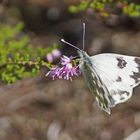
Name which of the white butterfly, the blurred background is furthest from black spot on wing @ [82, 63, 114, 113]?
the blurred background

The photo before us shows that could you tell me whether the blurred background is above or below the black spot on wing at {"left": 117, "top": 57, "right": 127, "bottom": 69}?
below

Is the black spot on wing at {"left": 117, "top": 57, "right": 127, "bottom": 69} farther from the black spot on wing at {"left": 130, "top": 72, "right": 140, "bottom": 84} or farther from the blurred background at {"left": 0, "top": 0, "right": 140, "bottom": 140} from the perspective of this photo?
the blurred background at {"left": 0, "top": 0, "right": 140, "bottom": 140}

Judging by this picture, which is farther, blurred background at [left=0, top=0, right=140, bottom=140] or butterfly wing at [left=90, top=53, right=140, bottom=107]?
blurred background at [left=0, top=0, right=140, bottom=140]

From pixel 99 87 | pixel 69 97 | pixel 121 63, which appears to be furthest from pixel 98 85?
pixel 69 97

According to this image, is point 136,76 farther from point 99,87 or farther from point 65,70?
point 65,70

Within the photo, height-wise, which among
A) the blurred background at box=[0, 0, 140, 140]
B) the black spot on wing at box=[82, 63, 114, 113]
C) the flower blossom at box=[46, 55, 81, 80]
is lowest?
the blurred background at box=[0, 0, 140, 140]

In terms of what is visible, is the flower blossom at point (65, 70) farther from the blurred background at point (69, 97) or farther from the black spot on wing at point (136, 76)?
the blurred background at point (69, 97)
